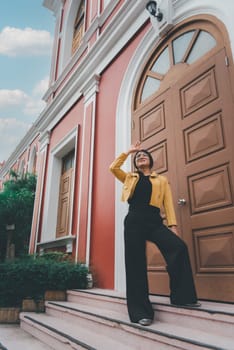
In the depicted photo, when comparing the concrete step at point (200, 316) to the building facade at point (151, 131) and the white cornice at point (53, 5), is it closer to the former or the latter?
the building facade at point (151, 131)

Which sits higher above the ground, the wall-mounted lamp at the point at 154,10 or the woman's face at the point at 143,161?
the wall-mounted lamp at the point at 154,10

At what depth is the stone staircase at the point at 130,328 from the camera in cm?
165

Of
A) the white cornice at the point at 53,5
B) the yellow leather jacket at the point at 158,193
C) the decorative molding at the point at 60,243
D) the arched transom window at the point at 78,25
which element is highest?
the white cornice at the point at 53,5

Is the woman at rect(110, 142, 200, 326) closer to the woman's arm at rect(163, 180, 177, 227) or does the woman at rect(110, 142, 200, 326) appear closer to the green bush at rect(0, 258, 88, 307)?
the woman's arm at rect(163, 180, 177, 227)

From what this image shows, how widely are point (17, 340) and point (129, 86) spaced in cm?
371

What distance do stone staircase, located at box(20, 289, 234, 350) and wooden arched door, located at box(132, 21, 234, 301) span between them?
45 cm

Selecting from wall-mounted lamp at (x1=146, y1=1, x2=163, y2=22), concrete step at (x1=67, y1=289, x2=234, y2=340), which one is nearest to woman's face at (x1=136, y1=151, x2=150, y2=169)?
concrete step at (x1=67, y1=289, x2=234, y2=340)

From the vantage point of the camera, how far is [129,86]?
4277 millimetres

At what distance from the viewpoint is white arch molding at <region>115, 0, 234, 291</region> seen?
3079 millimetres

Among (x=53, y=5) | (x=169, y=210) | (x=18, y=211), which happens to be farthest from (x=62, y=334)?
(x=53, y=5)

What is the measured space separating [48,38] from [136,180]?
9135mm

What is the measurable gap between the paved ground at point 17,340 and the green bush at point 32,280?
457 mm

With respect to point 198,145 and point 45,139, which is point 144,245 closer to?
point 198,145

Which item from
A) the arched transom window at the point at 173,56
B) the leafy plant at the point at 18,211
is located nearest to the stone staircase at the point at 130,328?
the arched transom window at the point at 173,56
